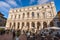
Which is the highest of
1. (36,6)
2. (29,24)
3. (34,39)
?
(36,6)

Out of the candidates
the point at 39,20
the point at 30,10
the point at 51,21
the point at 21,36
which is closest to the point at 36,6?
the point at 30,10

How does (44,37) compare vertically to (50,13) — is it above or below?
below

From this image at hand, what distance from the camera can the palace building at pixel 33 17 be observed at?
37659mm

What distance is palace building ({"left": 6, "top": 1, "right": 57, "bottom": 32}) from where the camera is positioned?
37.7m

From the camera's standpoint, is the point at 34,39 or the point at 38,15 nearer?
the point at 34,39

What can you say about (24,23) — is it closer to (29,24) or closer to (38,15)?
(29,24)

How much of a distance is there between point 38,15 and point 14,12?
41.2 ft

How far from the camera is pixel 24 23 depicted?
1622 inches

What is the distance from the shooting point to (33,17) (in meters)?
40.6

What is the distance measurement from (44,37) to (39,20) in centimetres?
2007

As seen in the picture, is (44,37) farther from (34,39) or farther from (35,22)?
(35,22)

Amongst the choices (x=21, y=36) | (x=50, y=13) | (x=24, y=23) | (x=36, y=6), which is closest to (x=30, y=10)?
(x=36, y=6)

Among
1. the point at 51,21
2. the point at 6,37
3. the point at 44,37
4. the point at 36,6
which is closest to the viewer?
the point at 44,37

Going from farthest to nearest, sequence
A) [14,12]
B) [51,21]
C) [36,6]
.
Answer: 1. [14,12]
2. [36,6]
3. [51,21]
